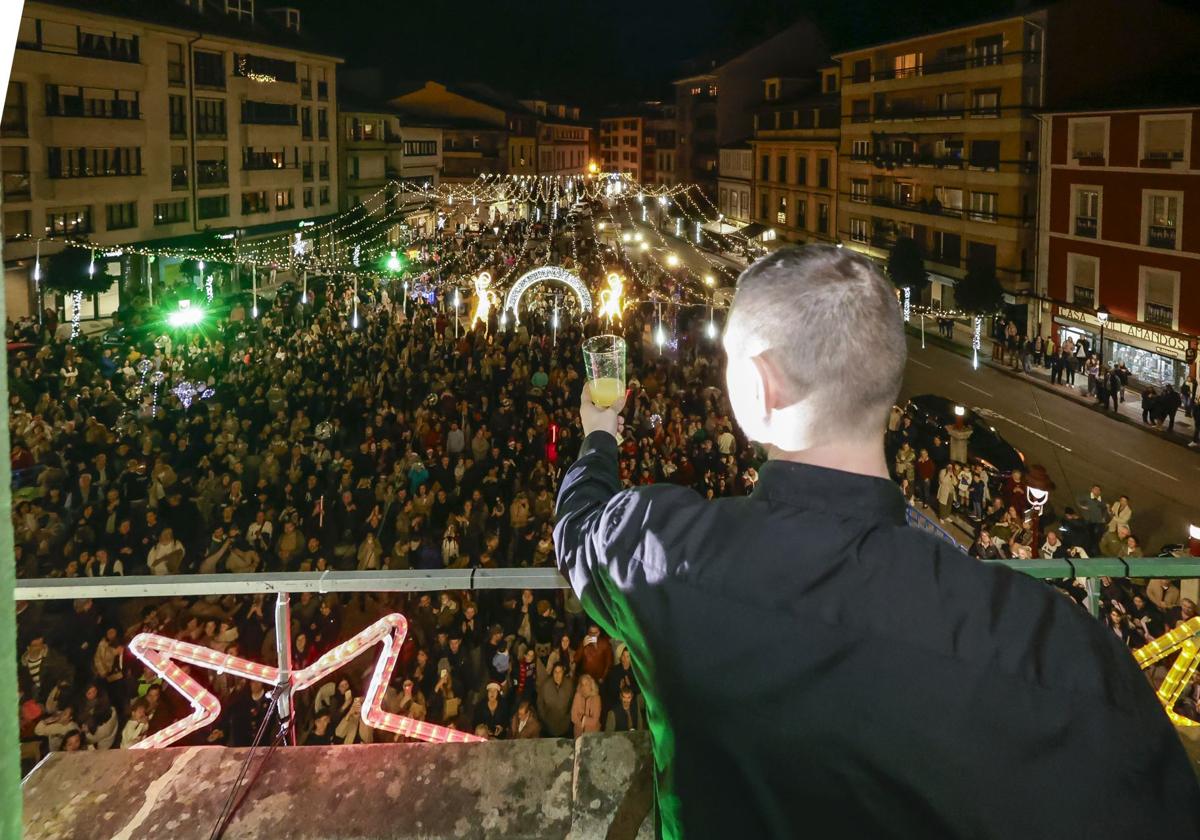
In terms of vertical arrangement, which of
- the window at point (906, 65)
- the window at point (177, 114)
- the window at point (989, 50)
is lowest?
the window at point (177, 114)

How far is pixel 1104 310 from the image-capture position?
90.7 ft

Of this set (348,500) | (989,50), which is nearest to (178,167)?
(348,500)

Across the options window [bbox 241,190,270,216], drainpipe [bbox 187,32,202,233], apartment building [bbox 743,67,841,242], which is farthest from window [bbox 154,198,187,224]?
apartment building [bbox 743,67,841,242]

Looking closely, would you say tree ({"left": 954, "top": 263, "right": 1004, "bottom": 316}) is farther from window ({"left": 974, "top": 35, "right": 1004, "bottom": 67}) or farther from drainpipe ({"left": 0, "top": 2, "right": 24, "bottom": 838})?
drainpipe ({"left": 0, "top": 2, "right": 24, "bottom": 838})

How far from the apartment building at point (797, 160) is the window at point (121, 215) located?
29722mm

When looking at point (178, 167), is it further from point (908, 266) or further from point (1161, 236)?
point (1161, 236)

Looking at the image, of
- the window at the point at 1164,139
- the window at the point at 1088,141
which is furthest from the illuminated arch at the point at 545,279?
the window at the point at 1088,141

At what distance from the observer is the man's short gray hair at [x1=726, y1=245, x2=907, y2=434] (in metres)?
1.59

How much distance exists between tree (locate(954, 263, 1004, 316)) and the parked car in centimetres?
1509

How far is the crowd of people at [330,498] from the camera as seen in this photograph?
722 cm

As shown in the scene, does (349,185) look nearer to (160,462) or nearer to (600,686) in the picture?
(160,462)

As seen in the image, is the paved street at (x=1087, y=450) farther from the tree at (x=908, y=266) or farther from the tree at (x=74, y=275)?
the tree at (x=74, y=275)

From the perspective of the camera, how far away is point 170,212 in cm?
3691

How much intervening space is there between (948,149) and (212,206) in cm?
3037
